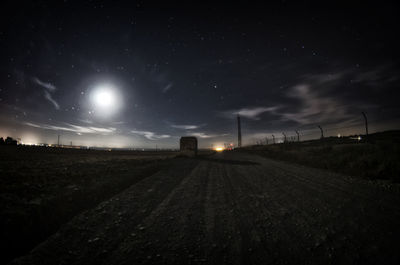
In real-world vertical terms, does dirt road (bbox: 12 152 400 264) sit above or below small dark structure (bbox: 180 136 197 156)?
below

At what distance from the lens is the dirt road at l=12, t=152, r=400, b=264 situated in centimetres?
222

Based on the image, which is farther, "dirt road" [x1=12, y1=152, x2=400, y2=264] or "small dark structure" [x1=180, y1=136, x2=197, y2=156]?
"small dark structure" [x1=180, y1=136, x2=197, y2=156]

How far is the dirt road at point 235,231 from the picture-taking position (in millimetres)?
2216

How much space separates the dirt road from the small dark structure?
2075 centimetres

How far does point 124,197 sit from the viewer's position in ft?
16.9

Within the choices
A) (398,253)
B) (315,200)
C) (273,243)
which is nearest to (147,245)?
(273,243)

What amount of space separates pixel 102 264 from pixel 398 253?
13.4 ft

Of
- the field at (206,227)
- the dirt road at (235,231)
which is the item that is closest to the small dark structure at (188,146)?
the field at (206,227)

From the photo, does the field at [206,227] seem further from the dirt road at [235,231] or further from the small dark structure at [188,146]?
the small dark structure at [188,146]

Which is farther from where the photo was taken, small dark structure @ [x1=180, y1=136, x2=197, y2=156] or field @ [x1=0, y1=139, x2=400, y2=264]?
small dark structure @ [x1=180, y1=136, x2=197, y2=156]

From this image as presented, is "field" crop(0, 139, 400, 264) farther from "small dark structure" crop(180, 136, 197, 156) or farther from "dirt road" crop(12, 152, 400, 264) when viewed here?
"small dark structure" crop(180, 136, 197, 156)

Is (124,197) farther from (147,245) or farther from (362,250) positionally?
(362,250)

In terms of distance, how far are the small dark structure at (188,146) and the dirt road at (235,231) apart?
2075cm

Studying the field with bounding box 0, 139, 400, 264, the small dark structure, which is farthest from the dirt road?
the small dark structure
